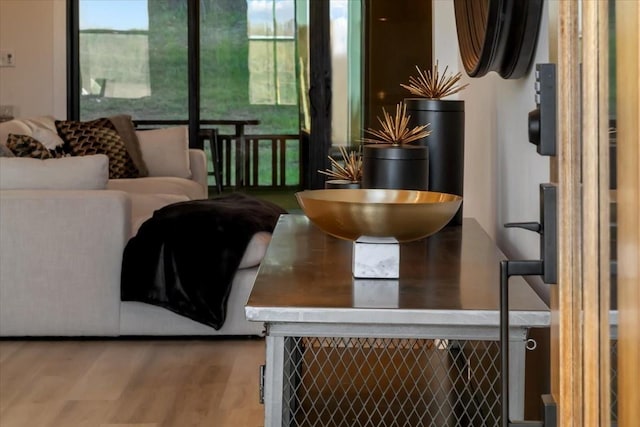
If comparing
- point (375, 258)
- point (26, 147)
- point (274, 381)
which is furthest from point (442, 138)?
point (26, 147)

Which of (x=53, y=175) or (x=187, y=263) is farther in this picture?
(x=53, y=175)

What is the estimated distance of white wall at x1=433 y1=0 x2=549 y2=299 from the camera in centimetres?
185

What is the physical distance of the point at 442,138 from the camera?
236 cm

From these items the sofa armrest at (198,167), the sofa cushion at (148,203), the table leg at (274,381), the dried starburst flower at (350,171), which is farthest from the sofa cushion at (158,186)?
the table leg at (274,381)

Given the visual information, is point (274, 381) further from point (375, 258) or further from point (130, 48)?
point (130, 48)

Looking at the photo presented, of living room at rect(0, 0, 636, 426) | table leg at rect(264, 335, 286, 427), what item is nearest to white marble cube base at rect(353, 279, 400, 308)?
table leg at rect(264, 335, 286, 427)

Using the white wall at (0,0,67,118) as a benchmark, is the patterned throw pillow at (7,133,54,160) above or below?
below

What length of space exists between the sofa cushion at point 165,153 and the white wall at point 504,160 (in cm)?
356

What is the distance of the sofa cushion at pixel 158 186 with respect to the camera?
20.0 ft

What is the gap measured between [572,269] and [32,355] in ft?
11.3

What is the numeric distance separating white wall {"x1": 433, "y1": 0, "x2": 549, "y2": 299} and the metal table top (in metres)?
0.12

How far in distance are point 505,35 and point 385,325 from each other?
0.68 m

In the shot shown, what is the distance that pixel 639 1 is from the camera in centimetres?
53

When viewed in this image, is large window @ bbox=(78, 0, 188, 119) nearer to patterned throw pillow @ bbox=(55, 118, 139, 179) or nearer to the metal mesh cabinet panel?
patterned throw pillow @ bbox=(55, 118, 139, 179)
